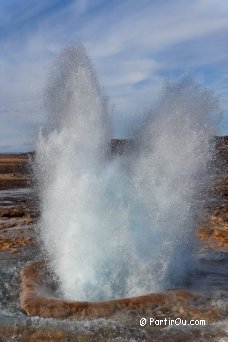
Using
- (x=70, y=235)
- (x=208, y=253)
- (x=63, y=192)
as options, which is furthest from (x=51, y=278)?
(x=208, y=253)

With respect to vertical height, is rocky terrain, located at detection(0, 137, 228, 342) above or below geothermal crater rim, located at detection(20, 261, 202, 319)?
below

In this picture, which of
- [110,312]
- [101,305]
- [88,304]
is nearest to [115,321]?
[110,312]

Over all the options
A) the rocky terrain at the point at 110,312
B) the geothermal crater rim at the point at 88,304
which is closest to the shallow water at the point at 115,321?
the rocky terrain at the point at 110,312

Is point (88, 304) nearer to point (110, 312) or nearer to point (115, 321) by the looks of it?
point (110, 312)

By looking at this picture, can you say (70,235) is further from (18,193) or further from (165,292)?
(18,193)

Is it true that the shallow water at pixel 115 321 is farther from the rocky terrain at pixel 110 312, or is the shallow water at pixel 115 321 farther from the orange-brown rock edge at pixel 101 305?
the orange-brown rock edge at pixel 101 305

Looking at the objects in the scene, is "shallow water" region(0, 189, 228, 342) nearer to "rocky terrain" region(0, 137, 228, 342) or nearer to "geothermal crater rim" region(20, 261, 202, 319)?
"rocky terrain" region(0, 137, 228, 342)

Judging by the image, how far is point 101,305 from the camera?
18.1 ft

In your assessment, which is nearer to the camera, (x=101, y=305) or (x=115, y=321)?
(x=115, y=321)

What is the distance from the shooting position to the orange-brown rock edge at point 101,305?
5.45 metres

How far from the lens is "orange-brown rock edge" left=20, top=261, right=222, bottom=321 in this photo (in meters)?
5.45

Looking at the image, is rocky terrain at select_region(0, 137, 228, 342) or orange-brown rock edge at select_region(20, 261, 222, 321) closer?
rocky terrain at select_region(0, 137, 228, 342)

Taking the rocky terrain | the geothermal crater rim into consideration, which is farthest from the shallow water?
the geothermal crater rim

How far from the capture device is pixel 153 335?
4.98 m
